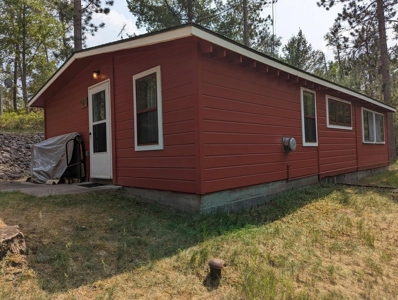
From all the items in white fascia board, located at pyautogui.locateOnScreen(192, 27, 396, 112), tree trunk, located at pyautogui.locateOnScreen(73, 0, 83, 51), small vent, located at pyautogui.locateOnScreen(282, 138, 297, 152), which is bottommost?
small vent, located at pyautogui.locateOnScreen(282, 138, 297, 152)

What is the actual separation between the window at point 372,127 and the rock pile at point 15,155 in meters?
11.3

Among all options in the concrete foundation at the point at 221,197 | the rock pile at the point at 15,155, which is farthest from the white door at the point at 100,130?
the rock pile at the point at 15,155

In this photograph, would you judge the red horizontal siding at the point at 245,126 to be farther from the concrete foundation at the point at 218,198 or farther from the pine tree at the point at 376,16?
the pine tree at the point at 376,16

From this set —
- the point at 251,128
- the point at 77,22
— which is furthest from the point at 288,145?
the point at 77,22

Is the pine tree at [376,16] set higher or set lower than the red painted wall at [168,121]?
higher

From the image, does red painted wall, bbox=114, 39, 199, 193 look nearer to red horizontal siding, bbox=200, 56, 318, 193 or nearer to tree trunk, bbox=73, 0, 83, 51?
red horizontal siding, bbox=200, 56, 318, 193

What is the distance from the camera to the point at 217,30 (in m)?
15.8

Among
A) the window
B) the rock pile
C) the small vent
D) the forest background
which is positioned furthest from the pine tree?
the rock pile

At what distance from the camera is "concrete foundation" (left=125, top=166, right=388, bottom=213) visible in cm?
415

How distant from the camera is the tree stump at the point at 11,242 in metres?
2.57

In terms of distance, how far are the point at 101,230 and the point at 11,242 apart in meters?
1.02

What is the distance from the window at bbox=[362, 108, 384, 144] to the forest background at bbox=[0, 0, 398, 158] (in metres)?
3.25

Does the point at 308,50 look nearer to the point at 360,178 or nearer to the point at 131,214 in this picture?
the point at 360,178

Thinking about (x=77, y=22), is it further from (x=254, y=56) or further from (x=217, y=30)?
(x=254, y=56)
